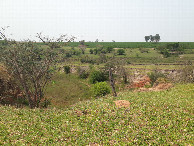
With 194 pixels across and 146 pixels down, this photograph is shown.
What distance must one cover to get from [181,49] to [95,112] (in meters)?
88.2

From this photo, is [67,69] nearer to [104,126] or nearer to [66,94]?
[66,94]

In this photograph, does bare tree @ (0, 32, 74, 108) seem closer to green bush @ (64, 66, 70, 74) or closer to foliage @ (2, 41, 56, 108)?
foliage @ (2, 41, 56, 108)

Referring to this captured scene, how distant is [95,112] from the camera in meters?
12.3

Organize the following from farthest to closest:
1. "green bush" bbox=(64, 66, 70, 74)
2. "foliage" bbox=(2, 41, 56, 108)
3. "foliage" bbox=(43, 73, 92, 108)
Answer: "green bush" bbox=(64, 66, 70, 74), "foliage" bbox=(43, 73, 92, 108), "foliage" bbox=(2, 41, 56, 108)

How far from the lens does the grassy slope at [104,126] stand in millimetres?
8852

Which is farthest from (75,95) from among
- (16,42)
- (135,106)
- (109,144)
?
(109,144)

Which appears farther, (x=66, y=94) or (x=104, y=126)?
(x=66, y=94)

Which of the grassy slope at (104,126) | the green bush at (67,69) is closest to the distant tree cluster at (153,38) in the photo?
the green bush at (67,69)

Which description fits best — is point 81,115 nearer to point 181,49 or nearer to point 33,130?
point 33,130

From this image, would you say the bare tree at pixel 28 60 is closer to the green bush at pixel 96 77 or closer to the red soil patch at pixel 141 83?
the red soil patch at pixel 141 83

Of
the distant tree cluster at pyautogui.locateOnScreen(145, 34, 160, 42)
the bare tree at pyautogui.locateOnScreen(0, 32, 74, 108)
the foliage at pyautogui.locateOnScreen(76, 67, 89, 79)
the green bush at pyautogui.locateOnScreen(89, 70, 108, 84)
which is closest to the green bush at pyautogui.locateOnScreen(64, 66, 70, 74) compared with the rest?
the foliage at pyautogui.locateOnScreen(76, 67, 89, 79)

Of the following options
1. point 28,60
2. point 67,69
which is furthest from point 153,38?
point 28,60

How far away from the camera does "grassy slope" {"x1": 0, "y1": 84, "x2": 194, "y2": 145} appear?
8.85 metres

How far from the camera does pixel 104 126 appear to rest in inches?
410
